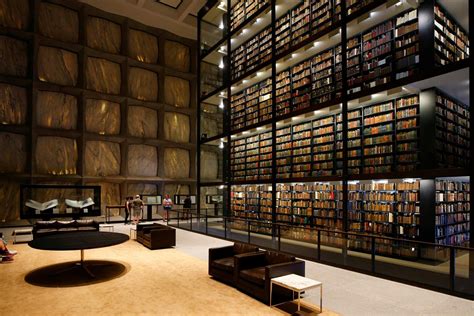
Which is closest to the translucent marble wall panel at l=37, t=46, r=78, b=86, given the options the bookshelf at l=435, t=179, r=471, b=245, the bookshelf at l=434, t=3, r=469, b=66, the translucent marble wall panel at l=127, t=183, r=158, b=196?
the translucent marble wall panel at l=127, t=183, r=158, b=196

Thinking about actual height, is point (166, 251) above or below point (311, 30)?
below

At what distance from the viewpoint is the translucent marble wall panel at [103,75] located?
14.9 m

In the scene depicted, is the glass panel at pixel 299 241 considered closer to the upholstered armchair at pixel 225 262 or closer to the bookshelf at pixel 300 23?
the upholstered armchair at pixel 225 262

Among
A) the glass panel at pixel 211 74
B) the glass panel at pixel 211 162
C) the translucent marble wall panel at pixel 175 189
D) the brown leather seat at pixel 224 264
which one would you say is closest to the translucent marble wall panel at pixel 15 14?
the glass panel at pixel 211 74

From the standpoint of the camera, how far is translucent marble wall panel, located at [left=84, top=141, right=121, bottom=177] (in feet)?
48.6

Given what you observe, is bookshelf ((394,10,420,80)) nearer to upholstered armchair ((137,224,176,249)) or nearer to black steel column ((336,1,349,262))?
black steel column ((336,1,349,262))

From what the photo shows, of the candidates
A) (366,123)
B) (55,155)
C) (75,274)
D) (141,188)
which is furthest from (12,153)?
(366,123)

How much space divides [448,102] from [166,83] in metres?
13.6

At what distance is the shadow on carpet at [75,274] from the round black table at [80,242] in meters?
0.11

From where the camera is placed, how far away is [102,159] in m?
15.2

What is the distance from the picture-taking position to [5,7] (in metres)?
13.1

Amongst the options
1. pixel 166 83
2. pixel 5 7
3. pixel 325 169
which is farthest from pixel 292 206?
pixel 5 7

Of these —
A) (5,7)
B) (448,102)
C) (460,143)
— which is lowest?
(460,143)

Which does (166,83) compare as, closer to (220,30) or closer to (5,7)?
(220,30)
